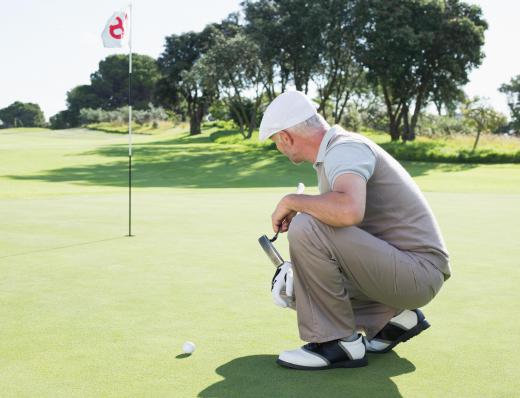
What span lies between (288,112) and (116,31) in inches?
284

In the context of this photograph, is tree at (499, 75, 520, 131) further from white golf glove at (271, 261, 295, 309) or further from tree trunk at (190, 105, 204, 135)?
white golf glove at (271, 261, 295, 309)

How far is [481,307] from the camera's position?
498cm

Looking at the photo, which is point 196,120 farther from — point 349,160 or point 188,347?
point 349,160

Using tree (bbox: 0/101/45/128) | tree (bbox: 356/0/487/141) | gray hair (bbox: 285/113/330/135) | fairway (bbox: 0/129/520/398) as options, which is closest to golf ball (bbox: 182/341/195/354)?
fairway (bbox: 0/129/520/398)

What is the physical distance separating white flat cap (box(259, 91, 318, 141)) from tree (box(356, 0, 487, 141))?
34746 mm

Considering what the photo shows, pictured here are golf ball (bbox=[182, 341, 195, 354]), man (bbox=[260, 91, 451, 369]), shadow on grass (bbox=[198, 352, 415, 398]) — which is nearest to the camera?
shadow on grass (bbox=[198, 352, 415, 398])

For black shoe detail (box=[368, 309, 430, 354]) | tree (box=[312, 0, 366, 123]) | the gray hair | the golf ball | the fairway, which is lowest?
the fairway

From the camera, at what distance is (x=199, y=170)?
31250mm

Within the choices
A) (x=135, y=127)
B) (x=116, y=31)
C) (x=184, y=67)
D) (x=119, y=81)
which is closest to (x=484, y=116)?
(x=116, y=31)

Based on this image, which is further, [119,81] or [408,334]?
[119,81]

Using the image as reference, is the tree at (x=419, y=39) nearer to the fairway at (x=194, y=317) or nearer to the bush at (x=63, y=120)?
the fairway at (x=194, y=317)

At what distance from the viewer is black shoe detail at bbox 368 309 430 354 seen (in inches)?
157

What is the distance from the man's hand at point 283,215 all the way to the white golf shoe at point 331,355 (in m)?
0.73

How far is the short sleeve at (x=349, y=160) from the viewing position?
135 inches
